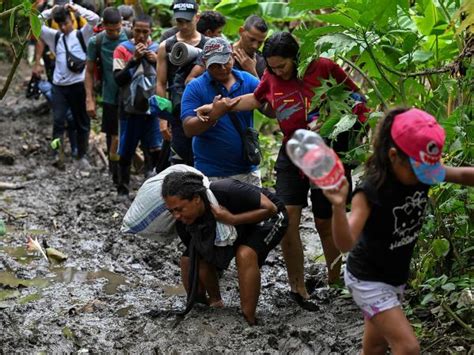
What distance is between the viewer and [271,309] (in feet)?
19.9

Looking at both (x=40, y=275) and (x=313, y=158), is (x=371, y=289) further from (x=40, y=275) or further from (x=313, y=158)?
(x=40, y=275)

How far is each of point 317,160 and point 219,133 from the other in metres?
3.00

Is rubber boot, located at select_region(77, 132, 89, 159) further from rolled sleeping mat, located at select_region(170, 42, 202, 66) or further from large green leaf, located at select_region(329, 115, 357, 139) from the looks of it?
large green leaf, located at select_region(329, 115, 357, 139)

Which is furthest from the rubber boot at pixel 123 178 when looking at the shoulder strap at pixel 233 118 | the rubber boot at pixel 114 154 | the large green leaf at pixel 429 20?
the large green leaf at pixel 429 20

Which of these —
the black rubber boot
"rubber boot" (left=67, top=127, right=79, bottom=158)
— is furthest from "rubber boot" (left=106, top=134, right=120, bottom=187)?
"rubber boot" (left=67, top=127, right=79, bottom=158)

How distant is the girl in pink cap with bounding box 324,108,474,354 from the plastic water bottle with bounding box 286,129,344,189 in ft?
0.67

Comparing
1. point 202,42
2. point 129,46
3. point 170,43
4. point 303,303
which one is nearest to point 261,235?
point 303,303

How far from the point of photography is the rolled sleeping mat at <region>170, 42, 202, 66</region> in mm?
7012

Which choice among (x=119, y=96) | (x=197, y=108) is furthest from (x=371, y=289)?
(x=119, y=96)

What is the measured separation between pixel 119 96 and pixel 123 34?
764 mm

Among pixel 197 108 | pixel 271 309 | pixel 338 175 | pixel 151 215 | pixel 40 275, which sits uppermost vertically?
pixel 338 175

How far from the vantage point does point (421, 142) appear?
367 centimetres

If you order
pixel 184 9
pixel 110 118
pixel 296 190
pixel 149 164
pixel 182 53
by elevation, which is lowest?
pixel 149 164

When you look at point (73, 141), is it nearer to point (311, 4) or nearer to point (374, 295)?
point (311, 4)
